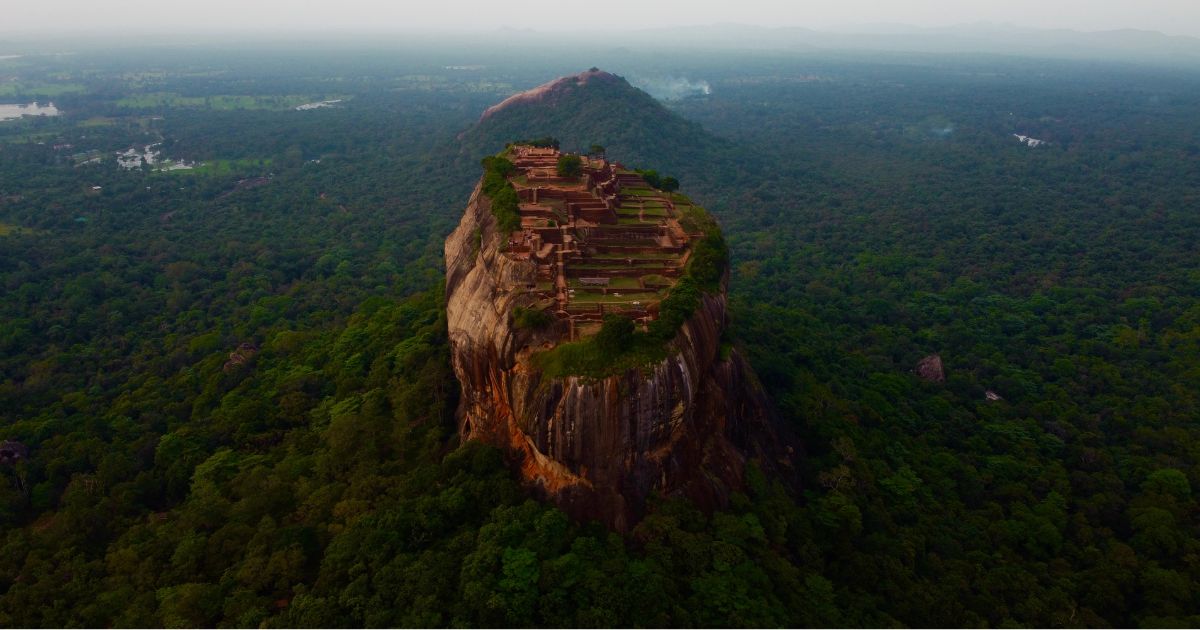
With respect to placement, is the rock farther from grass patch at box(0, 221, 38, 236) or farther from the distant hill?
grass patch at box(0, 221, 38, 236)

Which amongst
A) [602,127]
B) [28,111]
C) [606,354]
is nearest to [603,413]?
[606,354]

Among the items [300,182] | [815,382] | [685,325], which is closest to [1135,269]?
[815,382]

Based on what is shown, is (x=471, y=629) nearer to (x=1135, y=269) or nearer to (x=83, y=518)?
(x=83, y=518)

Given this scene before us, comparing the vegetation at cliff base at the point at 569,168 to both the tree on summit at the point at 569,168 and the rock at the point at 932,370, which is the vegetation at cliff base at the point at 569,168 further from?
the rock at the point at 932,370

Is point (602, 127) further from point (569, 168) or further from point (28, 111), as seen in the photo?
point (28, 111)

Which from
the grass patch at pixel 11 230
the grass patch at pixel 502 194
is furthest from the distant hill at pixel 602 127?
the grass patch at pixel 502 194

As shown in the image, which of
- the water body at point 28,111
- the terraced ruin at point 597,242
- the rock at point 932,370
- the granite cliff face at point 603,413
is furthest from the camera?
the water body at point 28,111

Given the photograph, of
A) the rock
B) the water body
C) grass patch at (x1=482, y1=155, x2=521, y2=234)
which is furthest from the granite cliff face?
the water body
